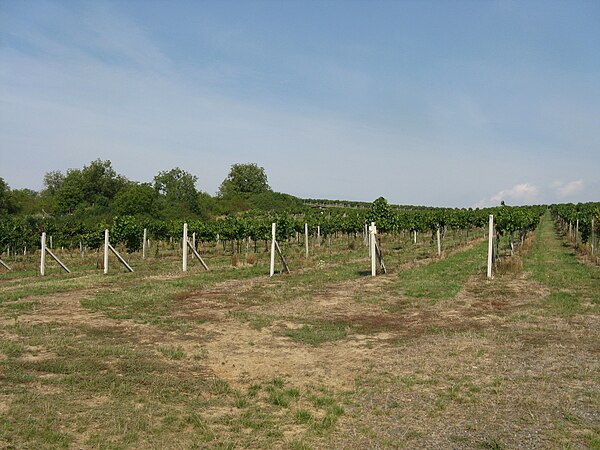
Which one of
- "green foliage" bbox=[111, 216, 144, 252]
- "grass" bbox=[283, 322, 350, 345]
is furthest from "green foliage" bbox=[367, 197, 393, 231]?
"grass" bbox=[283, 322, 350, 345]

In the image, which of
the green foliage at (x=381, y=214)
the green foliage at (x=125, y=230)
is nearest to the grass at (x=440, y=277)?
the green foliage at (x=381, y=214)

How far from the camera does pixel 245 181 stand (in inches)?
4902

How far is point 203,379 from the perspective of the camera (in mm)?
7160

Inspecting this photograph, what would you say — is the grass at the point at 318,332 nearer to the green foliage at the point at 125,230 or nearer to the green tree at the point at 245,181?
the green foliage at the point at 125,230

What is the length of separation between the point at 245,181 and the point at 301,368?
118 metres

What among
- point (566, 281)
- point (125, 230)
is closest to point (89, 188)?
point (125, 230)

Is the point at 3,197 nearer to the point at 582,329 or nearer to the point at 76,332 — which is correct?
the point at 76,332

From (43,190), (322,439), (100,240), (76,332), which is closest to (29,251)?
(100,240)

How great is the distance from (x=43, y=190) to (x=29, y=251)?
8054cm

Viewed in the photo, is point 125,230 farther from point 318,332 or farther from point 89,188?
point 89,188

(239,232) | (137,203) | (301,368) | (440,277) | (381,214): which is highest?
(137,203)

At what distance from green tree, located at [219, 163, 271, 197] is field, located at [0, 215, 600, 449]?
356 ft

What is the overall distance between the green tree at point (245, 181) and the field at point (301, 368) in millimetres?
108652

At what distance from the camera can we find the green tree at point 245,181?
404 feet
